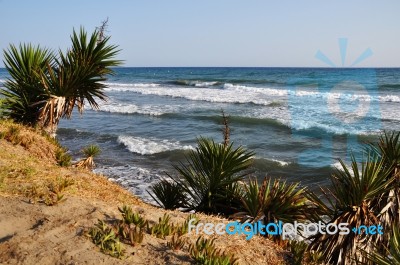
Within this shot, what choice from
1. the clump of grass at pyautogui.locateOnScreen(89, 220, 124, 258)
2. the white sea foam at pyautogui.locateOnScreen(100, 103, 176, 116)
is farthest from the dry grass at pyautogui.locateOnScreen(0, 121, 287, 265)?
the white sea foam at pyautogui.locateOnScreen(100, 103, 176, 116)

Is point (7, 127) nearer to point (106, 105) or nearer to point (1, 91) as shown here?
point (1, 91)

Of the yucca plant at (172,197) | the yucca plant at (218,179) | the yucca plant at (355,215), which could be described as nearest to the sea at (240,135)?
the yucca plant at (218,179)

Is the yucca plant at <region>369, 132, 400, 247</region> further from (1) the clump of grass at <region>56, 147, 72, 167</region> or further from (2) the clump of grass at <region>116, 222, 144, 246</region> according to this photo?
(1) the clump of grass at <region>56, 147, 72, 167</region>

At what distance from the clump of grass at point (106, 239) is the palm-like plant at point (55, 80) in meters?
5.46

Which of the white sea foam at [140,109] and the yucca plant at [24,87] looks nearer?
the yucca plant at [24,87]

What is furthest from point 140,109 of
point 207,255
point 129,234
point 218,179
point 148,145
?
point 207,255

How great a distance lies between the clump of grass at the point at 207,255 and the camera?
144 inches

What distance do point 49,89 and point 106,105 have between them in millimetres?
21446

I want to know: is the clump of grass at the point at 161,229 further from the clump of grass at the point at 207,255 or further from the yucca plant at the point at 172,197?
the yucca plant at the point at 172,197

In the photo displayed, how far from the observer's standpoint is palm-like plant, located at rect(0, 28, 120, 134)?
9023 mm

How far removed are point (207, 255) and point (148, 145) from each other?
40.4 feet

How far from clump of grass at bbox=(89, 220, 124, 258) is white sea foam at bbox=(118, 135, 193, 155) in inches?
414

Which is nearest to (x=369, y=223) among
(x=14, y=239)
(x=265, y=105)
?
(x=14, y=239)

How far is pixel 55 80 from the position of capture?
896 centimetres
